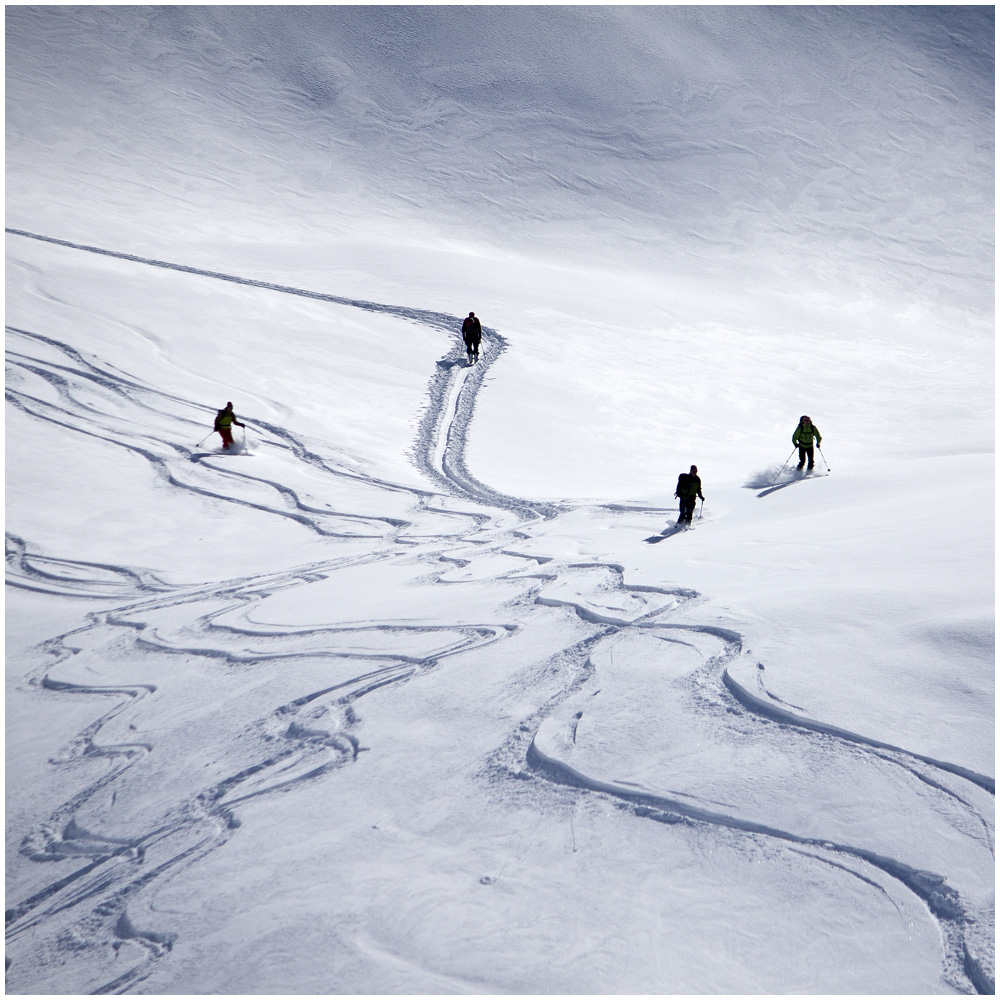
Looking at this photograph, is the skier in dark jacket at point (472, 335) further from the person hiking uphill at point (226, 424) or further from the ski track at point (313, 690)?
the person hiking uphill at point (226, 424)

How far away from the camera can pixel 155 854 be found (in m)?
4.48

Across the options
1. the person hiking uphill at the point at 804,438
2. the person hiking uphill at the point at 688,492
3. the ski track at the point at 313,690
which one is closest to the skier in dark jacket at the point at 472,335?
the ski track at the point at 313,690

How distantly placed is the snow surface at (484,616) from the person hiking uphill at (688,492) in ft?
1.34

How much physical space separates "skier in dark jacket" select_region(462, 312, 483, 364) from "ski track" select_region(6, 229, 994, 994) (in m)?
6.42

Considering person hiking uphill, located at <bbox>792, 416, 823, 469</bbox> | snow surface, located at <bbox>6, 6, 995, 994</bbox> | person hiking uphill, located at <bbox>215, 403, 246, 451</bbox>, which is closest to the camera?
snow surface, located at <bbox>6, 6, 995, 994</bbox>

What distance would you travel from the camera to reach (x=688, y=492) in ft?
34.1

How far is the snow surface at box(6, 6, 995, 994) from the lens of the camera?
3676mm

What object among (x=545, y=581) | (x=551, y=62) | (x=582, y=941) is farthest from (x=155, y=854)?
(x=551, y=62)

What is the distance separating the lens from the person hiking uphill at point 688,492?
34.0 ft

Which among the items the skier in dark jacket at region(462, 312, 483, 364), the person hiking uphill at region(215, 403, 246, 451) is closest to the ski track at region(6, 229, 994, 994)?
the person hiking uphill at region(215, 403, 246, 451)

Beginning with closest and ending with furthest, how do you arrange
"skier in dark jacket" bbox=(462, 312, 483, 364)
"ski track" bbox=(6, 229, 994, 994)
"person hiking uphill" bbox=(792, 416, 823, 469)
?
"ski track" bbox=(6, 229, 994, 994) → "person hiking uphill" bbox=(792, 416, 823, 469) → "skier in dark jacket" bbox=(462, 312, 483, 364)

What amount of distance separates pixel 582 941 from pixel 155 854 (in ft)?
8.10

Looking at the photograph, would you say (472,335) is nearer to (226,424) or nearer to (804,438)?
(226,424)

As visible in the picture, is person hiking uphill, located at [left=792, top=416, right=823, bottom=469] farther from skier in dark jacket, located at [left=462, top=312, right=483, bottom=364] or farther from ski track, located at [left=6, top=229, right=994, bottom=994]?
skier in dark jacket, located at [left=462, top=312, right=483, bottom=364]
